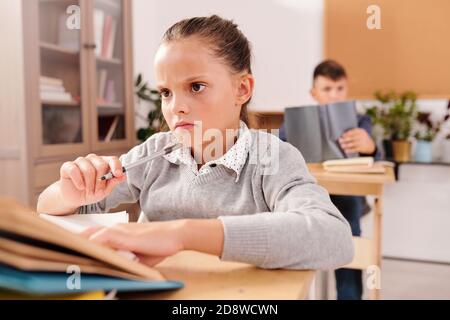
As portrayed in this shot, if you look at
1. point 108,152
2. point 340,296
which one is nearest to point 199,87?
point 340,296

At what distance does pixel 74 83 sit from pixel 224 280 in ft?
6.11

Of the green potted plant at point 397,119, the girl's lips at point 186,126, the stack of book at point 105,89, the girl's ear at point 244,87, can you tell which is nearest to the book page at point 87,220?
the girl's lips at point 186,126

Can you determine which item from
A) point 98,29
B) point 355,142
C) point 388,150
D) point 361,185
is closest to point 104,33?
point 98,29

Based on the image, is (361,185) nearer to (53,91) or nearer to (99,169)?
(99,169)

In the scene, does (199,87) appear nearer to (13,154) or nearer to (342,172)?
(342,172)

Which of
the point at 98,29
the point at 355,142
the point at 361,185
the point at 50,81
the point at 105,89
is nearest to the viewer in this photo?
the point at 361,185

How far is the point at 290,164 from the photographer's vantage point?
2.08 feet

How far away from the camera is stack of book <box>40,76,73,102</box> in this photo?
1842mm

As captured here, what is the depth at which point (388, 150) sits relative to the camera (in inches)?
96.2

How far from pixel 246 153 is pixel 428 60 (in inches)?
80.0

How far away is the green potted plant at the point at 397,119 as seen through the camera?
2.38 m

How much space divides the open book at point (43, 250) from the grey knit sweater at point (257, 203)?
137 mm

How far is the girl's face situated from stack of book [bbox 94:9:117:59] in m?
1.66

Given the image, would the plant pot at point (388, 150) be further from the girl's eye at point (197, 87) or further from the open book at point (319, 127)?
the girl's eye at point (197, 87)
